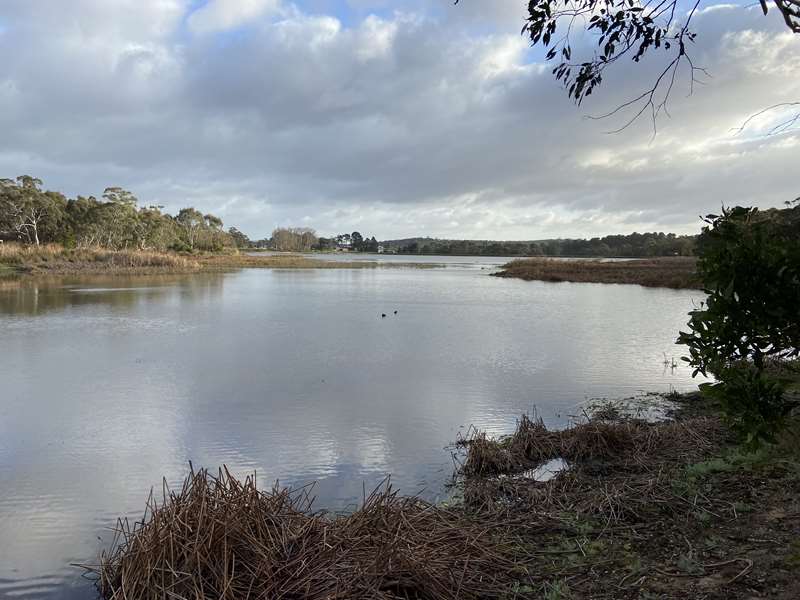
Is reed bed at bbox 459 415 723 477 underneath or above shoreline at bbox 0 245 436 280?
underneath

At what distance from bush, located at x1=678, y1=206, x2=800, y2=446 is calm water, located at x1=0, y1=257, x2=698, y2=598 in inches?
120

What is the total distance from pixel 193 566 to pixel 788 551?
3286mm

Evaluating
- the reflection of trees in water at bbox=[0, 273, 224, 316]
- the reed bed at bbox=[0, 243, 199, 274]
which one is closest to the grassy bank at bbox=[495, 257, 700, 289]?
the reflection of trees in water at bbox=[0, 273, 224, 316]

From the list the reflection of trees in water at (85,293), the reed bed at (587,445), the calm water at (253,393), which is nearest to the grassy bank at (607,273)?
the calm water at (253,393)

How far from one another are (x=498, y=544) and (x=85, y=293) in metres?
26.3

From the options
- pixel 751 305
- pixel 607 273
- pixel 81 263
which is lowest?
pixel 607 273

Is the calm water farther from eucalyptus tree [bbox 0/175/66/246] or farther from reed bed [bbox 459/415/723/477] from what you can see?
eucalyptus tree [bbox 0/175/66/246]

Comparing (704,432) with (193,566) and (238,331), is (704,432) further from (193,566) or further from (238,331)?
(238,331)

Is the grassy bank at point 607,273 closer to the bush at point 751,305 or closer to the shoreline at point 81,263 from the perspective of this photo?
the shoreline at point 81,263

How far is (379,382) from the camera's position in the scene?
10078 mm

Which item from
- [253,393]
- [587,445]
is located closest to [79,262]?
[253,393]

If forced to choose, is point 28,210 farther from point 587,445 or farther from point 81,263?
point 587,445

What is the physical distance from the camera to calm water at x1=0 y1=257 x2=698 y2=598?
5332mm

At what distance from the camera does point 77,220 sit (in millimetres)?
52219
